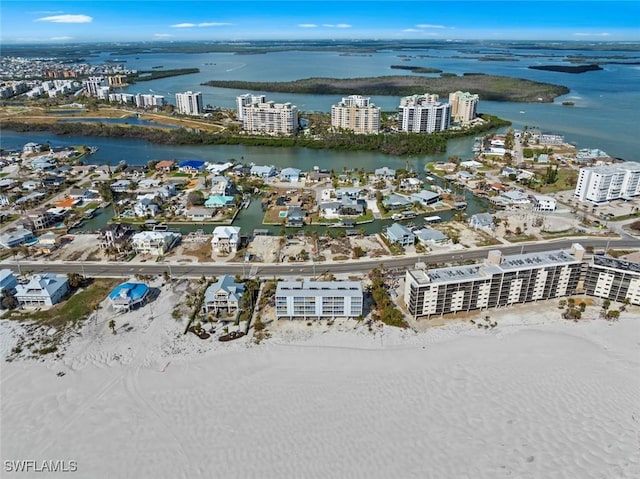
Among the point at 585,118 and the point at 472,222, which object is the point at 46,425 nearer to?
the point at 472,222

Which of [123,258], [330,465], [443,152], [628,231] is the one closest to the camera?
[330,465]

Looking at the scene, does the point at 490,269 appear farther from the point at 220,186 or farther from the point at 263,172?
the point at 263,172

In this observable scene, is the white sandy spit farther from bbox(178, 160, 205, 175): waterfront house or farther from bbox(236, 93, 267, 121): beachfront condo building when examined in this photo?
bbox(236, 93, 267, 121): beachfront condo building

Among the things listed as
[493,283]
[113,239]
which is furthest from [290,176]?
[493,283]

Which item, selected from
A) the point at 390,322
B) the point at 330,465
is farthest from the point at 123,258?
the point at 330,465

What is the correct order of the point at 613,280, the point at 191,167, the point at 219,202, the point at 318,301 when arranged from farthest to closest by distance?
1. the point at 191,167
2. the point at 219,202
3. the point at 613,280
4. the point at 318,301

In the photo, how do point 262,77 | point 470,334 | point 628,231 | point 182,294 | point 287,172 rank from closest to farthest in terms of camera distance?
point 470,334 < point 182,294 < point 628,231 < point 287,172 < point 262,77
